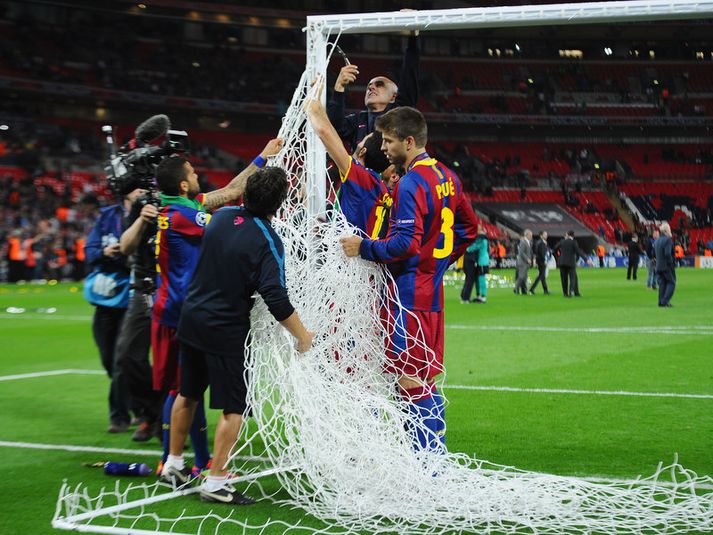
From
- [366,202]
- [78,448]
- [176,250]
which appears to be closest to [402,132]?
[366,202]

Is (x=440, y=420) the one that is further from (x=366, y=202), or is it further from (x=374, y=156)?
(x=374, y=156)

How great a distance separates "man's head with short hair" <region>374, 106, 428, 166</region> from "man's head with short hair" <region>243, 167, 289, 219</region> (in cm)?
78

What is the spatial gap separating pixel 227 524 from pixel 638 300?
2087cm

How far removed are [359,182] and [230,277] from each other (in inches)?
47.4

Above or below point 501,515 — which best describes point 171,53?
above

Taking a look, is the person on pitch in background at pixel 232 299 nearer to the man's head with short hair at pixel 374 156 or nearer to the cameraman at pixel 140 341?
the man's head with short hair at pixel 374 156

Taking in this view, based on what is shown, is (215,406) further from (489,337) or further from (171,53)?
(171,53)

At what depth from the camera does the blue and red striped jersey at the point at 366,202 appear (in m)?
6.09

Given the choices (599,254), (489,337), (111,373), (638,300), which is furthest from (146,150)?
(599,254)

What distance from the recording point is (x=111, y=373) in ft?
27.9

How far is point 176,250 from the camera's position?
6301 mm

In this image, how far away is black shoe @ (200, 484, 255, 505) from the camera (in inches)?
213

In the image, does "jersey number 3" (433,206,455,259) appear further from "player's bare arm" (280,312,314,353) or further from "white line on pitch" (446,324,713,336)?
"white line on pitch" (446,324,713,336)

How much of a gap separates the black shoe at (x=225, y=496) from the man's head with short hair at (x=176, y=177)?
83.9 inches
